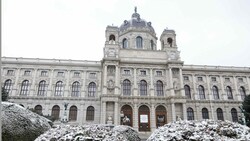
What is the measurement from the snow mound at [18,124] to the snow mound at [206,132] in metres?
5.10

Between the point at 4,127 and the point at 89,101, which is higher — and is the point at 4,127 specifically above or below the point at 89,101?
below

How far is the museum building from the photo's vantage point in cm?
3180

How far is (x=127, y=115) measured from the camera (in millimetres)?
31516

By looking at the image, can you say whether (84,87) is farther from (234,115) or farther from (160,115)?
(234,115)

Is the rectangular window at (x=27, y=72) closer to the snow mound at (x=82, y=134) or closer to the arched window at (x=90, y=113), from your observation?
the arched window at (x=90, y=113)

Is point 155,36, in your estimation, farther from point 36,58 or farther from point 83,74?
point 36,58

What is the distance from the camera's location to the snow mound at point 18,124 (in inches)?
247

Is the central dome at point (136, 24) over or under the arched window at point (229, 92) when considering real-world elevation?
over

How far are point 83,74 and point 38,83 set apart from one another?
8.29 m

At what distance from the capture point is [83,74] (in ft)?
115

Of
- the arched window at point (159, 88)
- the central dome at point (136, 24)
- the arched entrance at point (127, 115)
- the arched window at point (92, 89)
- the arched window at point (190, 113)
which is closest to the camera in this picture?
the arched entrance at point (127, 115)

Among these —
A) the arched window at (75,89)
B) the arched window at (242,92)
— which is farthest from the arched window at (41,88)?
the arched window at (242,92)

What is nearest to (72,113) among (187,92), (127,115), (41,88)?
(41,88)

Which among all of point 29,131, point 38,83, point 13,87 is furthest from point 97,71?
point 29,131
